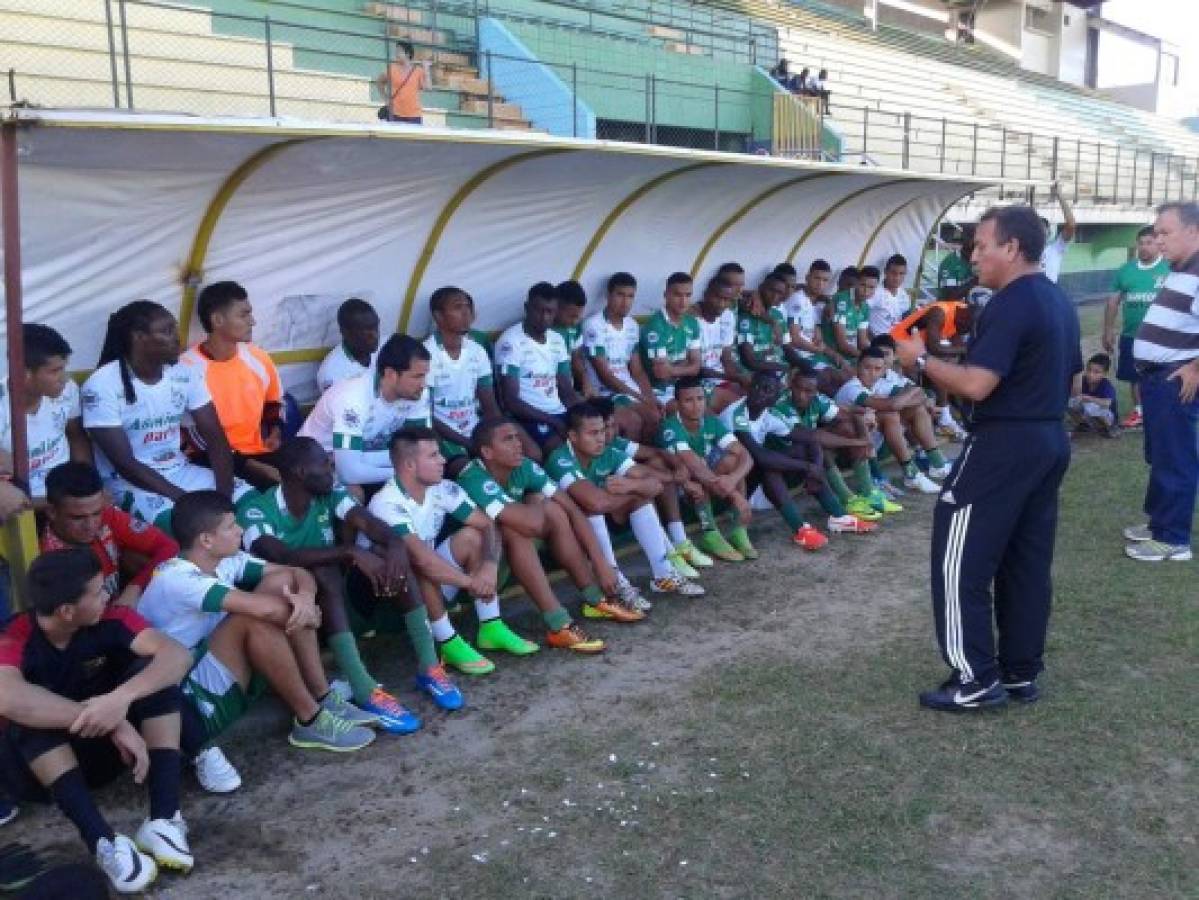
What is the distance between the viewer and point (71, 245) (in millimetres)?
4289

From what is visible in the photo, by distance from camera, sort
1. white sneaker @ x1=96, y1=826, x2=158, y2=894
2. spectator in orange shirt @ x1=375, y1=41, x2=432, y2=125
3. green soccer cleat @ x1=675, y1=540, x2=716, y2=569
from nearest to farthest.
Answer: white sneaker @ x1=96, y1=826, x2=158, y2=894
green soccer cleat @ x1=675, y1=540, x2=716, y2=569
spectator in orange shirt @ x1=375, y1=41, x2=432, y2=125

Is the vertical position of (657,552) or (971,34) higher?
(971,34)

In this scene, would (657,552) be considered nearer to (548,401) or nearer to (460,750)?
(548,401)

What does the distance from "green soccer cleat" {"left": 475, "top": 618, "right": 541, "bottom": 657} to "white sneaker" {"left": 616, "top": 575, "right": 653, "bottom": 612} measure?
24.5 inches

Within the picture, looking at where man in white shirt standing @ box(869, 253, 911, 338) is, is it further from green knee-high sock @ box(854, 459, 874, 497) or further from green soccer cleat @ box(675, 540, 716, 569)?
green soccer cleat @ box(675, 540, 716, 569)

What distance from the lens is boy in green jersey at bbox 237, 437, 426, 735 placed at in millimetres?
4207

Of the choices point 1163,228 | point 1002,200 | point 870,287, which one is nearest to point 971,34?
point 1002,200

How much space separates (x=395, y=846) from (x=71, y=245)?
2638mm

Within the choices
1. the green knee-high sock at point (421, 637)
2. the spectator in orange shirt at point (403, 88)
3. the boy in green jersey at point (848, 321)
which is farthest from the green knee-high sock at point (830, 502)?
the spectator in orange shirt at point (403, 88)

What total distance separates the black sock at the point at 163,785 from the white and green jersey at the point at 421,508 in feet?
4.39

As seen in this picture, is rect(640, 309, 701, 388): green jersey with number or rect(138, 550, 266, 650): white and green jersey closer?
rect(138, 550, 266, 650): white and green jersey

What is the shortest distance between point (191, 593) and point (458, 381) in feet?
7.82

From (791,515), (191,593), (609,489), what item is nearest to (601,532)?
(609,489)

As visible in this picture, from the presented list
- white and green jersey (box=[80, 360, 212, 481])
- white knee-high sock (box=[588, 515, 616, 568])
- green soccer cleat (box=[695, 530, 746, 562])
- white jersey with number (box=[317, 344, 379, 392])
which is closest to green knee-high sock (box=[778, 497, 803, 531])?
green soccer cleat (box=[695, 530, 746, 562])
